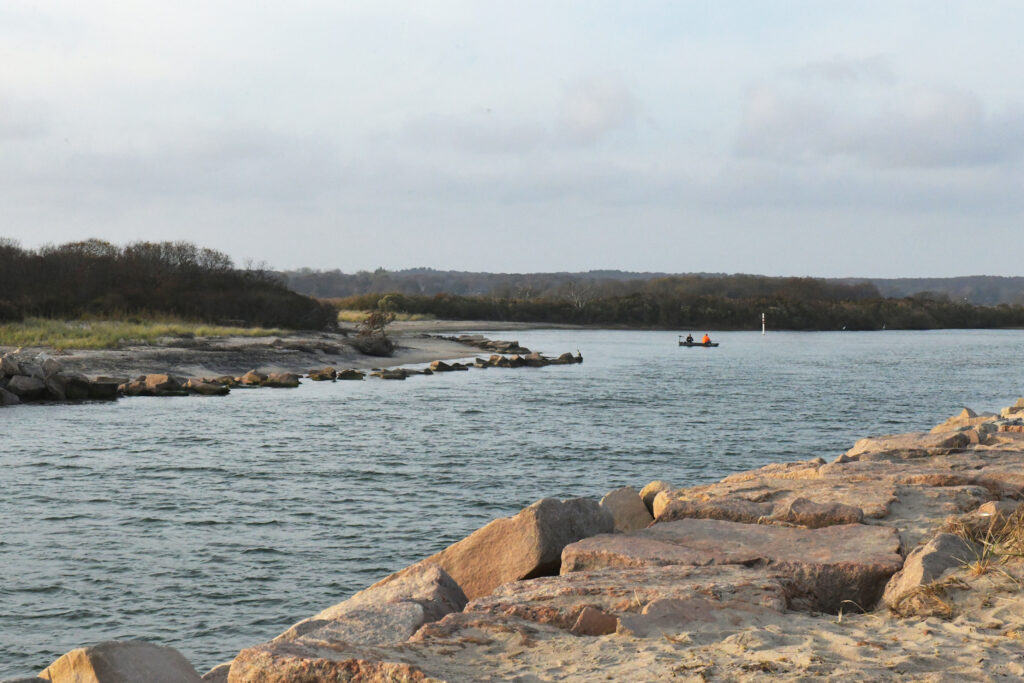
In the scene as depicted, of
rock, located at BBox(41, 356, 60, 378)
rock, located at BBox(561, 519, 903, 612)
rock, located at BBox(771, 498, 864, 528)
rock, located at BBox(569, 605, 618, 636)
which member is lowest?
rock, located at BBox(569, 605, 618, 636)

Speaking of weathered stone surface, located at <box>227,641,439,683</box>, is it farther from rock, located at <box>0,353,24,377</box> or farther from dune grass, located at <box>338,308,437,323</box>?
dune grass, located at <box>338,308,437,323</box>

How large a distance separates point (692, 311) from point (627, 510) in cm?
9374

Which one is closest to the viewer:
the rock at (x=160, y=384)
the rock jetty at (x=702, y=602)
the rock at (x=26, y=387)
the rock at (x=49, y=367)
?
the rock jetty at (x=702, y=602)

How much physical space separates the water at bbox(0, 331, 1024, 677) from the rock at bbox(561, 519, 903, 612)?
A: 3.05 m

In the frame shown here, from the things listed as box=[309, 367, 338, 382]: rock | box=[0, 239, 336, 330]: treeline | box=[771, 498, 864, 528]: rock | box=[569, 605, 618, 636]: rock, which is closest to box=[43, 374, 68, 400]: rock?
box=[309, 367, 338, 382]: rock

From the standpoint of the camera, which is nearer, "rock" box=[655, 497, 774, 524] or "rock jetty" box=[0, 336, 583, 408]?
"rock" box=[655, 497, 774, 524]

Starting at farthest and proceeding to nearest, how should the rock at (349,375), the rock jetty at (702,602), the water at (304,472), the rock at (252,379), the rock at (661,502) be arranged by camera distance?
the rock at (349,375) < the rock at (252,379) < the water at (304,472) < the rock at (661,502) < the rock jetty at (702,602)

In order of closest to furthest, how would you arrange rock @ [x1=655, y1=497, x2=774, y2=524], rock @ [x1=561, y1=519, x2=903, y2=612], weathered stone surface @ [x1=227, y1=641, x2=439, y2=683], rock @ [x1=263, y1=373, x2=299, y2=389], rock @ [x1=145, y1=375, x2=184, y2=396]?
weathered stone surface @ [x1=227, y1=641, x2=439, y2=683] → rock @ [x1=561, y1=519, x2=903, y2=612] → rock @ [x1=655, y1=497, x2=774, y2=524] → rock @ [x1=145, y1=375, x2=184, y2=396] → rock @ [x1=263, y1=373, x2=299, y2=389]

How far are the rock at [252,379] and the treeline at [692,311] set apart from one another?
5416cm

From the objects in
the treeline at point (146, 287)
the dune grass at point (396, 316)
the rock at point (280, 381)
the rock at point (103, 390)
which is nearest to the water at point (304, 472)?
the rock at point (280, 381)

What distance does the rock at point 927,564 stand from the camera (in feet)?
16.8

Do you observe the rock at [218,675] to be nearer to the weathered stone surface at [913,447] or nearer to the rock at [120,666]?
Result: the rock at [120,666]

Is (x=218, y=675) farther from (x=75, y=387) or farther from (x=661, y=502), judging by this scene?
(x=75, y=387)

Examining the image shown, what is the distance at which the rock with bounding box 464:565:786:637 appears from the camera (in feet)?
16.4
